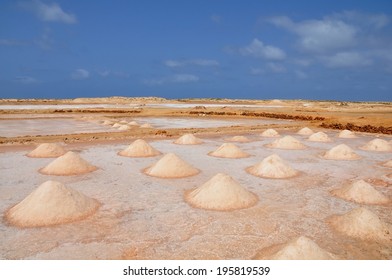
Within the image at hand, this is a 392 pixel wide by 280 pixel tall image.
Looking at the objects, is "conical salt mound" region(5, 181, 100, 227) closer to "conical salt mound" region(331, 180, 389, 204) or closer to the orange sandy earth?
the orange sandy earth

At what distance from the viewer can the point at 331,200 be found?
7.37m

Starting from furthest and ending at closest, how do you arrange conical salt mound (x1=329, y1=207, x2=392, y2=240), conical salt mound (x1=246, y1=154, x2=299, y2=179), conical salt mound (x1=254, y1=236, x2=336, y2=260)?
conical salt mound (x1=246, y1=154, x2=299, y2=179) < conical salt mound (x1=329, y1=207, x2=392, y2=240) < conical salt mound (x1=254, y1=236, x2=336, y2=260)

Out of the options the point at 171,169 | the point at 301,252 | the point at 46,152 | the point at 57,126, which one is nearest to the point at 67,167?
the point at 46,152

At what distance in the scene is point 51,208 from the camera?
6305 millimetres

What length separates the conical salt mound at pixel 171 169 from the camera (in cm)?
923

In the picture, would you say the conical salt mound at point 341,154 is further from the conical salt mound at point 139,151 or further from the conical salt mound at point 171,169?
the conical salt mound at point 139,151

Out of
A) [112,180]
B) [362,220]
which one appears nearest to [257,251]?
[362,220]

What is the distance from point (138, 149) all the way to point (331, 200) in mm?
6695

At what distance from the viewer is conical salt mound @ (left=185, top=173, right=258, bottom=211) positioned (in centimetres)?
691

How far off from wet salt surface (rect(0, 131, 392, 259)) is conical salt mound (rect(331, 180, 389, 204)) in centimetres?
23

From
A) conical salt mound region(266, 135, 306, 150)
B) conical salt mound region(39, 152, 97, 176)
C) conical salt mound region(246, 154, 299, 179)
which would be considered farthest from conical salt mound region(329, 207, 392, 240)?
conical salt mound region(266, 135, 306, 150)

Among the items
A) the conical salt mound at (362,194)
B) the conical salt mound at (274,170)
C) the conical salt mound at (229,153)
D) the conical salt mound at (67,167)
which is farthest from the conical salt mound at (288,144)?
the conical salt mound at (67,167)

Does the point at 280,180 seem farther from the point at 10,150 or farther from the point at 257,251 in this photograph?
the point at 10,150

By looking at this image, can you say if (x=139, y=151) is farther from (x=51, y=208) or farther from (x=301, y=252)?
(x=301, y=252)
